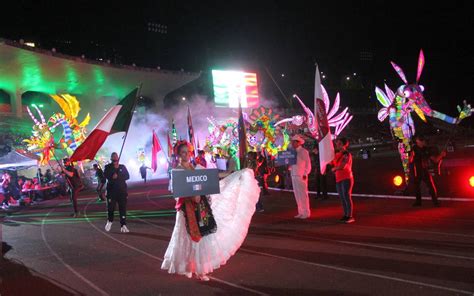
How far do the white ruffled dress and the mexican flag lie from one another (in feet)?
13.4

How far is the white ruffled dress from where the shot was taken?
5.37 meters

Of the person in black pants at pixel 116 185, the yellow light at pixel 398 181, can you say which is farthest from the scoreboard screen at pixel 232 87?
the person in black pants at pixel 116 185

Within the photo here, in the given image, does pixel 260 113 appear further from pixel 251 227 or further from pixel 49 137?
pixel 251 227

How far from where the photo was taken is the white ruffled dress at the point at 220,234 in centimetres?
537

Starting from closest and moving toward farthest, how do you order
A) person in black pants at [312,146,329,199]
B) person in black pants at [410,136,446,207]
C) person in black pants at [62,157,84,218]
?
person in black pants at [410,136,446,207]
person in black pants at [312,146,329,199]
person in black pants at [62,157,84,218]

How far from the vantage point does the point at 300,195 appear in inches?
400

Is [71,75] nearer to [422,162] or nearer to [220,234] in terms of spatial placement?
[422,162]

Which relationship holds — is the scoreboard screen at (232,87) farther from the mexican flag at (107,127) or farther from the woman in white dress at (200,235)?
the woman in white dress at (200,235)

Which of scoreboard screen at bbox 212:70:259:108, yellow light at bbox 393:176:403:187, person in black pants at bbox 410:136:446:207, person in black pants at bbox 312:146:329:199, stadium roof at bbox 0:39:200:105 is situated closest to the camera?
person in black pants at bbox 410:136:446:207

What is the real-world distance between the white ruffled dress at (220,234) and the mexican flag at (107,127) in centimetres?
407

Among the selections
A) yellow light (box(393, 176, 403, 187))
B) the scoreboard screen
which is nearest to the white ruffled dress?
yellow light (box(393, 176, 403, 187))

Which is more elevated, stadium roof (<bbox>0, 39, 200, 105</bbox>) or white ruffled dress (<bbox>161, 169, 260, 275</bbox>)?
stadium roof (<bbox>0, 39, 200, 105</bbox>)

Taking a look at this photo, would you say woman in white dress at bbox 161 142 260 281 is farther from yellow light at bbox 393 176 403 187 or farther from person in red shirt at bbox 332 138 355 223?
yellow light at bbox 393 176 403 187

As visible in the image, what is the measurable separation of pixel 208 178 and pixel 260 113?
27.5m
